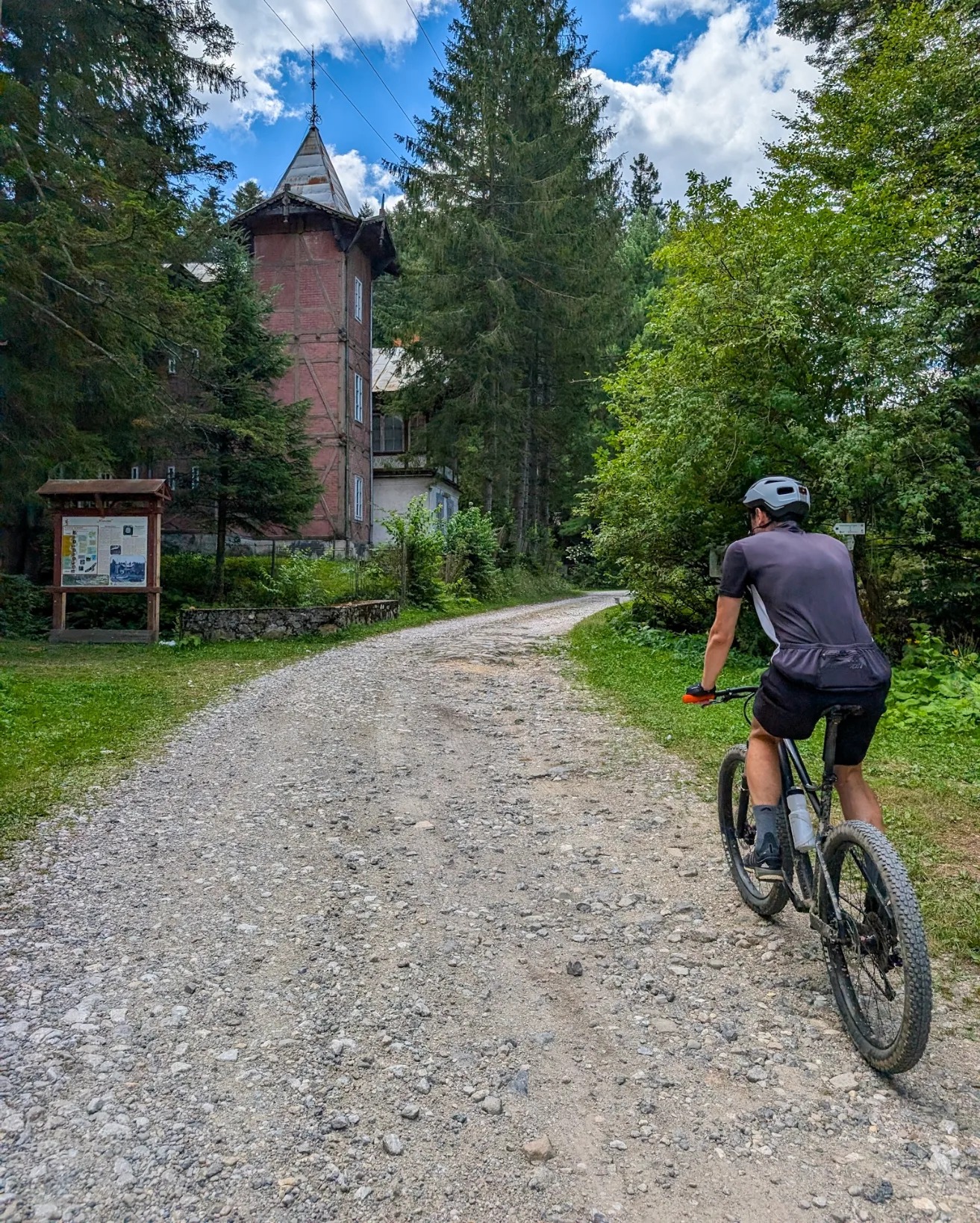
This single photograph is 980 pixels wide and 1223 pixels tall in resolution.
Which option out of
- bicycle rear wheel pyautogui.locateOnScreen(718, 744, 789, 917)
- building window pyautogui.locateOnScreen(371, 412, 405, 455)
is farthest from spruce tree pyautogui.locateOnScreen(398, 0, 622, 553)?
bicycle rear wheel pyautogui.locateOnScreen(718, 744, 789, 917)

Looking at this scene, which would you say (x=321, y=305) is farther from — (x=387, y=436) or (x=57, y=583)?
(x=57, y=583)

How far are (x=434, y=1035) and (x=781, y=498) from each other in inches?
101

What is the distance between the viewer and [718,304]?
10578 millimetres

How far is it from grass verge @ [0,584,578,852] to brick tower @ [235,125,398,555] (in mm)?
13191

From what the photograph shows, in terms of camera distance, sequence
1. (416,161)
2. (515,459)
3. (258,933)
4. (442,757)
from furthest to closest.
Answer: (515,459), (416,161), (442,757), (258,933)

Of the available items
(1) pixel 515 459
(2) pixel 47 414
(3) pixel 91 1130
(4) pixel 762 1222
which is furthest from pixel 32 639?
(1) pixel 515 459

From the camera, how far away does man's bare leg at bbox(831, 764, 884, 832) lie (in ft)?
10.6

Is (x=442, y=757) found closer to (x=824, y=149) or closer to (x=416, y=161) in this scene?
(x=824, y=149)

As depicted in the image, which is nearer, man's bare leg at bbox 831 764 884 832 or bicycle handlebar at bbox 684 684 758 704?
man's bare leg at bbox 831 764 884 832

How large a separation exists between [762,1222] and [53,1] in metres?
16.3

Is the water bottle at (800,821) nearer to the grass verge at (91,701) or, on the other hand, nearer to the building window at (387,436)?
the grass verge at (91,701)

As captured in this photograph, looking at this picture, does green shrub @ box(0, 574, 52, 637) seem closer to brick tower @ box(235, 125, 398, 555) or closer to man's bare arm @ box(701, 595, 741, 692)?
brick tower @ box(235, 125, 398, 555)

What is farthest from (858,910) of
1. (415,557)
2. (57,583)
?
(415,557)

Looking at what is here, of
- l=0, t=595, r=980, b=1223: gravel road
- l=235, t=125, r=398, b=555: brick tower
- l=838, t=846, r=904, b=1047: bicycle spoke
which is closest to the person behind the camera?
l=0, t=595, r=980, b=1223: gravel road
